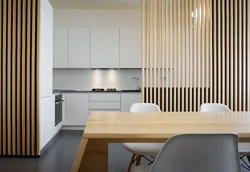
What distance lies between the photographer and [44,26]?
328 cm

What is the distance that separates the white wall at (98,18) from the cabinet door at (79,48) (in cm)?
33

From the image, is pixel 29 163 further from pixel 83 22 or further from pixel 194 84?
pixel 83 22

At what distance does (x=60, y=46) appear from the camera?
5004mm

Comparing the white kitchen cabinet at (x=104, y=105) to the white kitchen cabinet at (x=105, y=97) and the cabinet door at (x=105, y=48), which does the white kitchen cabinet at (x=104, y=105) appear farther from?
the cabinet door at (x=105, y=48)

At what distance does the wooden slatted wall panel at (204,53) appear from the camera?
10.9ft

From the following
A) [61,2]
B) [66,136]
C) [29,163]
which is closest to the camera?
[29,163]

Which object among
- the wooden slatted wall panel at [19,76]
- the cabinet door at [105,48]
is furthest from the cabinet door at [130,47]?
the wooden slatted wall panel at [19,76]

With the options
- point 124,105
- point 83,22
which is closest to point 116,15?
point 83,22

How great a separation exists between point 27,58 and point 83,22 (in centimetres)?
249

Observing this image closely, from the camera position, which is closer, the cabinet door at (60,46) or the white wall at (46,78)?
the white wall at (46,78)

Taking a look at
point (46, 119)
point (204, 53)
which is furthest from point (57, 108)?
point (204, 53)

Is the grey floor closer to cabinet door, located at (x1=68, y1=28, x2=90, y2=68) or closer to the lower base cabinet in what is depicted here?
the lower base cabinet

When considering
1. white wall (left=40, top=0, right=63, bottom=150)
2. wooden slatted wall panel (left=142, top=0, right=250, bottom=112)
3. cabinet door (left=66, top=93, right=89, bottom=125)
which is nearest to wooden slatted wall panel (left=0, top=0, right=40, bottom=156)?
white wall (left=40, top=0, right=63, bottom=150)

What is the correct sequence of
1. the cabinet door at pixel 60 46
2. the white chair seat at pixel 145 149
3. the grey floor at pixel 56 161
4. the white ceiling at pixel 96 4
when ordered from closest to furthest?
the white chair seat at pixel 145 149 < the grey floor at pixel 56 161 < the white ceiling at pixel 96 4 < the cabinet door at pixel 60 46
